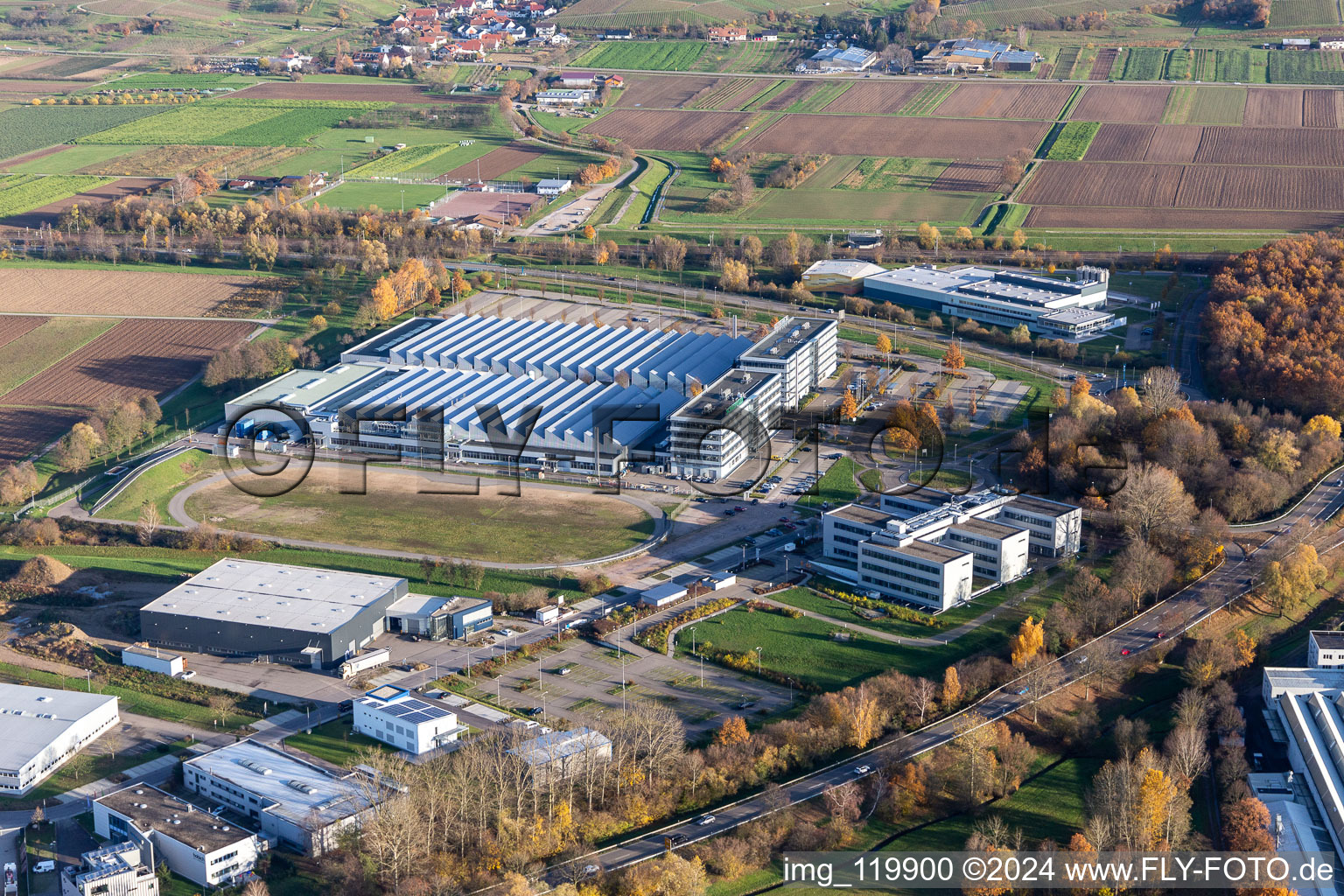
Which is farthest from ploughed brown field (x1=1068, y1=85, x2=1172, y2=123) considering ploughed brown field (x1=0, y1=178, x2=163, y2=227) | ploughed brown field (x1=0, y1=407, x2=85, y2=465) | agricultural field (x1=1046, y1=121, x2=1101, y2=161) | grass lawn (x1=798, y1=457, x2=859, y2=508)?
ploughed brown field (x1=0, y1=407, x2=85, y2=465)

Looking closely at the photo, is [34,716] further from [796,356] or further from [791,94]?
[791,94]

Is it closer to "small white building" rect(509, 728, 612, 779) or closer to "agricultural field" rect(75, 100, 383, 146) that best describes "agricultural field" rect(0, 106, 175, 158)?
"agricultural field" rect(75, 100, 383, 146)

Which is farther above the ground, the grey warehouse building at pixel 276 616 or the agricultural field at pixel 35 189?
the agricultural field at pixel 35 189

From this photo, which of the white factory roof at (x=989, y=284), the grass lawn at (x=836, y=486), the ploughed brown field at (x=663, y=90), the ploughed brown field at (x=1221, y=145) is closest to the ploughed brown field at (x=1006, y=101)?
the ploughed brown field at (x=1221, y=145)

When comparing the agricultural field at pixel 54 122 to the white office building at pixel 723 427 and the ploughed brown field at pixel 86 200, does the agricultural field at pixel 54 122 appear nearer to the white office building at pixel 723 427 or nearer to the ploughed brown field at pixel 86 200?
the ploughed brown field at pixel 86 200

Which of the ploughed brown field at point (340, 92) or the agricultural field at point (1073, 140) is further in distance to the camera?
the ploughed brown field at point (340, 92)

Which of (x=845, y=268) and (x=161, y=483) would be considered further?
(x=845, y=268)

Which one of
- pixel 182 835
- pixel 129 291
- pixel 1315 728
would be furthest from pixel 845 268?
pixel 182 835
